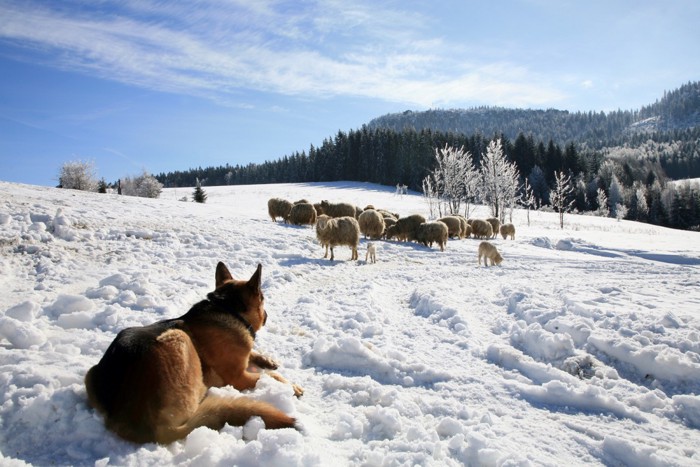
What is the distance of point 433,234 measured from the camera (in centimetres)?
2297

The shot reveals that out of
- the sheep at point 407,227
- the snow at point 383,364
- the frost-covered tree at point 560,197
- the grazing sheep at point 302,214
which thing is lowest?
the snow at point 383,364

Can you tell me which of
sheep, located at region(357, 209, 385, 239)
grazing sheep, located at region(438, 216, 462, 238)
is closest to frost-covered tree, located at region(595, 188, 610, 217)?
grazing sheep, located at region(438, 216, 462, 238)

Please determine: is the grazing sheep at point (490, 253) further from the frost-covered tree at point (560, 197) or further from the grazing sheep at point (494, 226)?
the frost-covered tree at point (560, 197)

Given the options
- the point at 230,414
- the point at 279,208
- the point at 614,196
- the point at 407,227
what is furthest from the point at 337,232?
the point at 614,196

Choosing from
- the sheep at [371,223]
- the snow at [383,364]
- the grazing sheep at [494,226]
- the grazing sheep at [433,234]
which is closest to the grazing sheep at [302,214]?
the sheep at [371,223]

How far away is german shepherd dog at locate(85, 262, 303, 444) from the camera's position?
8.19 ft

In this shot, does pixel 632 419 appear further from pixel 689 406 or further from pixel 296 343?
pixel 296 343

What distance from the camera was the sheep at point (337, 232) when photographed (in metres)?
15.0

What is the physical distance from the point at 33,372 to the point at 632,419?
5.14 meters

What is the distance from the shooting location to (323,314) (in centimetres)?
695

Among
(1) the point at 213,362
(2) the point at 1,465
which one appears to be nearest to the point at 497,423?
(1) the point at 213,362

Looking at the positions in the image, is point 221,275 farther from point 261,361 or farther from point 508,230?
point 508,230

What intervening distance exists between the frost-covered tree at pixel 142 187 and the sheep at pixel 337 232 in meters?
48.1

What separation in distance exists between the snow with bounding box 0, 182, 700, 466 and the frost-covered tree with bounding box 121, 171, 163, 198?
5100 cm
